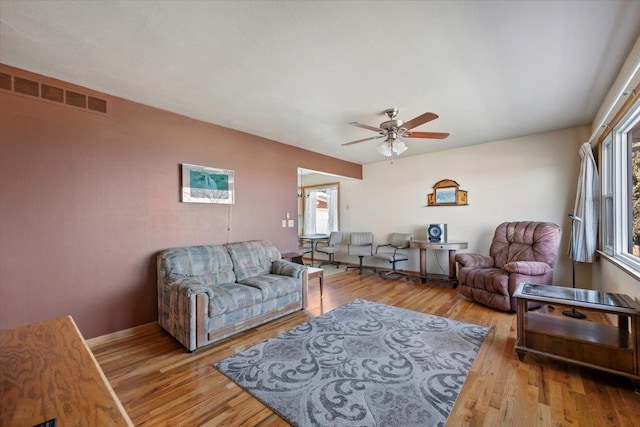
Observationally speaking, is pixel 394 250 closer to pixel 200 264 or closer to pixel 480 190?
pixel 480 190

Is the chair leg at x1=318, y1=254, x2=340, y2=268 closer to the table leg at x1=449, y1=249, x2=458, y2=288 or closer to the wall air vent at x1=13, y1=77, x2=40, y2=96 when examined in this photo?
the table leg at x1=449, y1=249, x2=458, y2=288

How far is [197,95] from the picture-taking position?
2820 millimetres

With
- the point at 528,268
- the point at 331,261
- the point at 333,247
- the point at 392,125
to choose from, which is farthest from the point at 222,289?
the point at 331,261

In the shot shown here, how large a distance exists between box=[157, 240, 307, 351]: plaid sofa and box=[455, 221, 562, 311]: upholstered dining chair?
2382mm

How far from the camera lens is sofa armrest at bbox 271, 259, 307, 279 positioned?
138 inches

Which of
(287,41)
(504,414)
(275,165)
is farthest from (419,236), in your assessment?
(287,41)

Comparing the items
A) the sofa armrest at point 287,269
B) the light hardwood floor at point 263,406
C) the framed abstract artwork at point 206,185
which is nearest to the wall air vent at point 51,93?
the framed abstract artwork at point 206,185

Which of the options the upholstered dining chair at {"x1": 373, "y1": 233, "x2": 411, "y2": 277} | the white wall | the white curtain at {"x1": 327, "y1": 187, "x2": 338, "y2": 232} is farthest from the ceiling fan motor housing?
the white curtain at {"x1": 327, "y1": 187, "x2": 338, "y2": 232}

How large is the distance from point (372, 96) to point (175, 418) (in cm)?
315

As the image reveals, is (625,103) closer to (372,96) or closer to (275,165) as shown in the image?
(372,96)

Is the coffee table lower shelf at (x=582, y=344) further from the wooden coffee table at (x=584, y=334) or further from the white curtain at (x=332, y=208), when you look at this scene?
the white curtain at (x=332, y=208)

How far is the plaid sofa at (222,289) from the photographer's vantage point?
254cm

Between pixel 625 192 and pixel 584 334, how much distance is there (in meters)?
1.76

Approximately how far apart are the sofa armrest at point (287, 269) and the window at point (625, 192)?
3.25 metres
